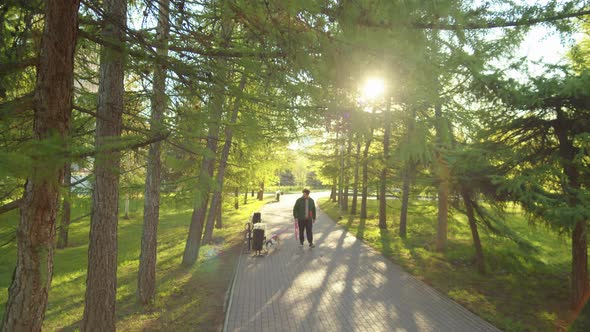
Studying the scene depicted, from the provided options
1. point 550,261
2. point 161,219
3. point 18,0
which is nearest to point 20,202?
point 18,0

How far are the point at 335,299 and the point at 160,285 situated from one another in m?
4.62

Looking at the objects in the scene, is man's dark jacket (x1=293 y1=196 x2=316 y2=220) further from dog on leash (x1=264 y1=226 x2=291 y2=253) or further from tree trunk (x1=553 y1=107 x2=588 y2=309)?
tree trunk (x1=553 y1=107 x2=588 y2=309)

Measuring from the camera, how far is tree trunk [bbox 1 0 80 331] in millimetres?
2982

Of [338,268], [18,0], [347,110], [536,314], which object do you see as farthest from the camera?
[338,268]

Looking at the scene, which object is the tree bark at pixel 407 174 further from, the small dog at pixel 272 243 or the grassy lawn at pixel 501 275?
the small dog at pixel 272 243

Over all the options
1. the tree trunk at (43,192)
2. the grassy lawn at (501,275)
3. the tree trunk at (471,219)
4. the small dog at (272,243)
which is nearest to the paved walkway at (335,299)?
the grassy lawn at (501,275)

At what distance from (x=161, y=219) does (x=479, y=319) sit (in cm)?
2494

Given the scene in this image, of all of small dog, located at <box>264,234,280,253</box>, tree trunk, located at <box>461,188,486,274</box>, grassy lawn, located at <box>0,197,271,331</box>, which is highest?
tree trunk, located at <box>461,188,486,274</box>

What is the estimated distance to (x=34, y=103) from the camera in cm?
295

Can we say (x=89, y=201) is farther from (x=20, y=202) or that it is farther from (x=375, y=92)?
(x=375, y=92)

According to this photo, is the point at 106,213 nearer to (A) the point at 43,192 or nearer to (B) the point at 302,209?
(A) the point at 43,192

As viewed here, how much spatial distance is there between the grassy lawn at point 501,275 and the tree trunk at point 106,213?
6.18 meters

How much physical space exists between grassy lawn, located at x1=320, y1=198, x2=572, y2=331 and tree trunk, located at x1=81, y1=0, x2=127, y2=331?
6179 mm

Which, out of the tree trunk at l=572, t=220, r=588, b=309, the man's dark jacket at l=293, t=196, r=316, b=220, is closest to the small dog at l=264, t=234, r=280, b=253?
the man's dark jacket at l=293, t=196, r=316, b=220
